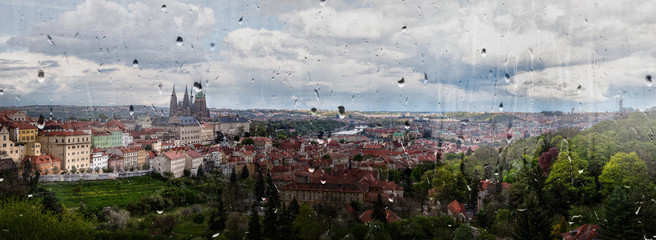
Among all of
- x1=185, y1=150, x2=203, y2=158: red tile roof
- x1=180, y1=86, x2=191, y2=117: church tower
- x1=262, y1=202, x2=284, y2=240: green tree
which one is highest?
x1=180, y1=86, x2=191, y2=117: church tower

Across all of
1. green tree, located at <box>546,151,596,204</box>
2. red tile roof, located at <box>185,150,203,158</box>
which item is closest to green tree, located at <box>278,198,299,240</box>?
green tree, located at <box>546,151,596,204</box>

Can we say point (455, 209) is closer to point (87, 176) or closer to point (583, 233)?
point (583, 233)

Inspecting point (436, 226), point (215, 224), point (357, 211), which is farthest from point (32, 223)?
point (357, 211)

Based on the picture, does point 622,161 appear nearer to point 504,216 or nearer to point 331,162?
point 504,216

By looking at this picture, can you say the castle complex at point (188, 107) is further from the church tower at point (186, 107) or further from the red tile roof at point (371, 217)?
the red tile roof at point (371, 217)

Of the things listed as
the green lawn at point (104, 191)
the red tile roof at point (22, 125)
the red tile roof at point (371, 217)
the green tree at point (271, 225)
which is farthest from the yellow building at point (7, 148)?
the red tile roof at point (371, 217)

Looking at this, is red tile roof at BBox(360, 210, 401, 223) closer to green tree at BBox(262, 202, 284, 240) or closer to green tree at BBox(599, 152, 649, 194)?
green tree at BBox(262, 202, 284, 240)
